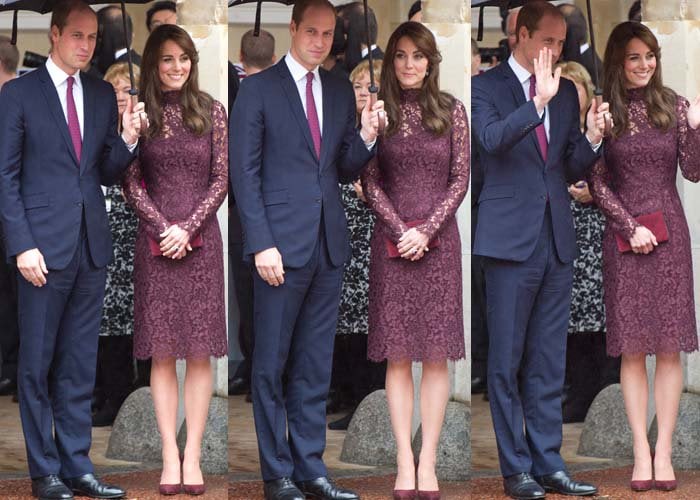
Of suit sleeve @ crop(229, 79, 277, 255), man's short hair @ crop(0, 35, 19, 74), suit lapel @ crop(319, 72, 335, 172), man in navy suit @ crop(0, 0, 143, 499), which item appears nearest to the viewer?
suit sleeve @ crop(229, 79, 277, 255)

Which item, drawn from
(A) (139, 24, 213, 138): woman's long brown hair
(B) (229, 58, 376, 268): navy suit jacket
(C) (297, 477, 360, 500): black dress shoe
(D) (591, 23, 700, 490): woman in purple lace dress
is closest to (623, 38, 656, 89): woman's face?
(D) (591, 23, 700, 490): woman in purple lace dress

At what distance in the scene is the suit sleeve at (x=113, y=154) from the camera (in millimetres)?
6449

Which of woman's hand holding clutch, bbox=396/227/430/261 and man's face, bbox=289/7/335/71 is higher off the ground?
man's face, bbox=289/7/335/71

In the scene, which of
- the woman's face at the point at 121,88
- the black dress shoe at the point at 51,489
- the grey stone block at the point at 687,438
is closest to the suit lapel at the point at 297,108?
the woman's face at the point at 121,88

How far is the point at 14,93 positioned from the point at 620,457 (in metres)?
3.30

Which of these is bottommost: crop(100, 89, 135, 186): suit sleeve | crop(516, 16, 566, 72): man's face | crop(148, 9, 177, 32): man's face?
crop(100, 89, 135, 186): suit sleeve

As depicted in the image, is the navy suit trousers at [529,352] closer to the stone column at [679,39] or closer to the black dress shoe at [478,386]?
the stone column at [679,39]

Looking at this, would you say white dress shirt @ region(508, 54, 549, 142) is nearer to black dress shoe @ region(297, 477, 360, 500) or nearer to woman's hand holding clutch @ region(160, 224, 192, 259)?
woman's hand holding clutch @ region(160, 224, 192, 259)

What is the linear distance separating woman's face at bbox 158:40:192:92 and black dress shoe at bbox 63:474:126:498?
166 cm

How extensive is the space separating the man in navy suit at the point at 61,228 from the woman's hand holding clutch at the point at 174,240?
247mm

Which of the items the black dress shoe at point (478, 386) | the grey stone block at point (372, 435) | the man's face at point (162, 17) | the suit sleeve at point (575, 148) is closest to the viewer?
the suit sleeve at point (575, 148)

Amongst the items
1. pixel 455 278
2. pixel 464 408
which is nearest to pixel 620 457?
pixel 464 408

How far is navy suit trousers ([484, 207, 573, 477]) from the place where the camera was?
652cm

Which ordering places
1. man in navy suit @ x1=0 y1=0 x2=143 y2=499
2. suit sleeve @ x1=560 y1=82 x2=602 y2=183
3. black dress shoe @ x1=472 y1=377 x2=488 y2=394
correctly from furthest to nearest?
1. black dress shoe @ x1=472 y1=377 x2=488 y2=394
2. suit sleeve @ x1=560 y1=82 x2=602 y2=183
3. man in navy suit @ x1=0 y1=0 x2=143 y2=499
